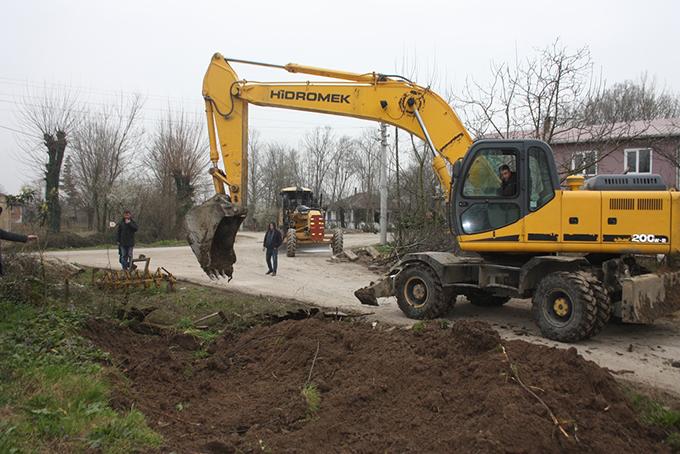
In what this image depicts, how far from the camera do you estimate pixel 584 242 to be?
819 cm

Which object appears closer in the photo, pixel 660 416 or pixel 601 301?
pixel 660 416

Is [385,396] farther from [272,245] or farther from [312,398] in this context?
[272,245]

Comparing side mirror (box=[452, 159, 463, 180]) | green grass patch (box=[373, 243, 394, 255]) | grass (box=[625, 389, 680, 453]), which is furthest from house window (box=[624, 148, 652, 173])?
grass (box=[625, 389, 680, 453])

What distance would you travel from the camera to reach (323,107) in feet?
34.4

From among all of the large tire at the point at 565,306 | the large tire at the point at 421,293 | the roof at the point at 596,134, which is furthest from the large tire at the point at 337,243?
the large tire at the point at 565,306

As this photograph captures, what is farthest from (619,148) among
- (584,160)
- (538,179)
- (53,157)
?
(53,157)

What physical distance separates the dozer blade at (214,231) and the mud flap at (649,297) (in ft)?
18.7

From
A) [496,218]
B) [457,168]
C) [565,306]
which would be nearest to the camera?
[565,306]

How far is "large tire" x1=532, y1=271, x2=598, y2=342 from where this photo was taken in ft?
25.0

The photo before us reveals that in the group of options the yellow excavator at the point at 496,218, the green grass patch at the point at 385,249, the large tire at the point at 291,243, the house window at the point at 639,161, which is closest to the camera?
the yellow excavator at the point at 496,218

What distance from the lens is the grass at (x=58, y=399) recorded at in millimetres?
4023

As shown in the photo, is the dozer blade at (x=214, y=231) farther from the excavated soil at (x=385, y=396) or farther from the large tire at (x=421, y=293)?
the large tire at (x=421, y=293)

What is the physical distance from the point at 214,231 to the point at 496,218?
426cm

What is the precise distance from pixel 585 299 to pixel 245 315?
16.1ft
